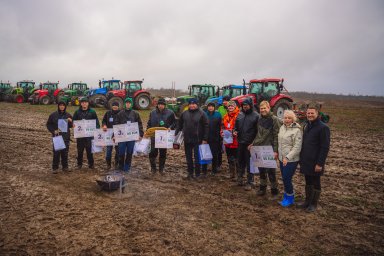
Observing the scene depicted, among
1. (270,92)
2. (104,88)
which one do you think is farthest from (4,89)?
(270,92)

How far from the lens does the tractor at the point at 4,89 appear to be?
27653 millimetres

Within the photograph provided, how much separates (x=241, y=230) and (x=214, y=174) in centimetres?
267

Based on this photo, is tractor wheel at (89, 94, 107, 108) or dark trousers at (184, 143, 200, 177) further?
tractor wheel at (89, 94, 107, 108)

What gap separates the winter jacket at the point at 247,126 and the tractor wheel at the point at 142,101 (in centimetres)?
1605

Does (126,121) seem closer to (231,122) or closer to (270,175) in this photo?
(231,122)

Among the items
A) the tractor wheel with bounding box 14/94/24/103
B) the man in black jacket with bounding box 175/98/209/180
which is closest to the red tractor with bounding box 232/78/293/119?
the man in black jacket with bounding box 175/98/209/180

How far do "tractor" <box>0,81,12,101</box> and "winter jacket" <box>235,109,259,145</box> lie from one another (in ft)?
96.9

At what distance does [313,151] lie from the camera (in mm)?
4227

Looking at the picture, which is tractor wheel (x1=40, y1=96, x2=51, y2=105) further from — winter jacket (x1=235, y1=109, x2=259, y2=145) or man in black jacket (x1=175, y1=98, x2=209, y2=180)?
winter jacket (x1=235, y1=109, x2=259, y2=145)

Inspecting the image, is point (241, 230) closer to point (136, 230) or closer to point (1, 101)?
point (136, 230)

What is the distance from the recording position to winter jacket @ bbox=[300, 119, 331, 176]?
4098mm

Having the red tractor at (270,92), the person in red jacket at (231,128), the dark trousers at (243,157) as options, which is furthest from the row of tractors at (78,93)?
the dark trousers at (243,157)

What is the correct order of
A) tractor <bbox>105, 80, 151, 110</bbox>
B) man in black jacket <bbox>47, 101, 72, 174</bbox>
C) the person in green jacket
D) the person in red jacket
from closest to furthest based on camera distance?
the person in green jacket → the person in red jacket → man in black jacket <bbox>47, 101, 72, 174</bbox> → tractor <bbox>105, 80, 151, 110</bbox>

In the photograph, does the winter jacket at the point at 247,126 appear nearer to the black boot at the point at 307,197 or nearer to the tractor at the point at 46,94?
the black boot at the point at 307,197
